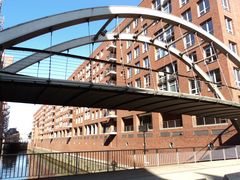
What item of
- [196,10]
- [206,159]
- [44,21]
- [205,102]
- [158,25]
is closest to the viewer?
[44,21]

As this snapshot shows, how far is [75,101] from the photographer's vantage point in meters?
11.2

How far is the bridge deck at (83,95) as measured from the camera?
801cm

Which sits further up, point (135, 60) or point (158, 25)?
point (158, 25)

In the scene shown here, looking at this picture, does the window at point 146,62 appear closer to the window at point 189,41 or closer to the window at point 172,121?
the window at point 189,41

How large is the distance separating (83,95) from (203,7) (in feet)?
70.3

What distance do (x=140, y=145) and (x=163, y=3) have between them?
20615mm

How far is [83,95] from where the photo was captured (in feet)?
33.1

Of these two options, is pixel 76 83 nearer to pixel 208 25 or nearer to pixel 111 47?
pixel 208 25

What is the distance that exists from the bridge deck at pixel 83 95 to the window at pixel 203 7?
50.4ft

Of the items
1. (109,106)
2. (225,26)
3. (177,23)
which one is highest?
(225,26)

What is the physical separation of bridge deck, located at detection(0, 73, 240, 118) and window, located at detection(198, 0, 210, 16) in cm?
1537

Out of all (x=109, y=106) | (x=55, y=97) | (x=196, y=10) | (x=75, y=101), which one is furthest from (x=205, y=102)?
(x=196, y=10)

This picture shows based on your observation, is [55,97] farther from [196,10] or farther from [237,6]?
[237,6]

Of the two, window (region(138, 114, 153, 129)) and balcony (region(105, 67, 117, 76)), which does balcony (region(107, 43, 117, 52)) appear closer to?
balcony (region(105, 67, 117, 76))
